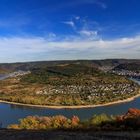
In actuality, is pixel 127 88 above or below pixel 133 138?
below

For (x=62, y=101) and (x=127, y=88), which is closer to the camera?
(x=62, y=101)

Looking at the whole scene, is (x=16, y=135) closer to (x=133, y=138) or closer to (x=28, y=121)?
(x=133, y=138)

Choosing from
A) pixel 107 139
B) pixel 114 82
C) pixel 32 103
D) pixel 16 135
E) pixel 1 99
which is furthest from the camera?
pixel 114 82

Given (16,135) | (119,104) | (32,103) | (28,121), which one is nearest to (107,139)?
(16,135)

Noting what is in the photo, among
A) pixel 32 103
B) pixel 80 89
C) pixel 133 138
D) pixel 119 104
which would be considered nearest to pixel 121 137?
pixel 133 138

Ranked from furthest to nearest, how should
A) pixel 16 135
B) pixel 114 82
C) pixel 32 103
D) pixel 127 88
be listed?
1. pixel 114 82
2. pixel 127 88
3. pixel 32 103
4. pixel 16 135

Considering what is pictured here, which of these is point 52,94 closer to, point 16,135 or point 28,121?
point 28,121

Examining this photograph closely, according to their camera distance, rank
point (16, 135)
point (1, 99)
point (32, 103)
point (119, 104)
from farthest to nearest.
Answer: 1. point (1, 99)
2. point (32, 103)
3. point (119, 104)
4. point (16, 135)

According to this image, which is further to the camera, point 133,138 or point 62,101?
point 62,101

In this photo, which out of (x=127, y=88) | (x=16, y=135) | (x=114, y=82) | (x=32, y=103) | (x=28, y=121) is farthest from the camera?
(x=114, y=82)
